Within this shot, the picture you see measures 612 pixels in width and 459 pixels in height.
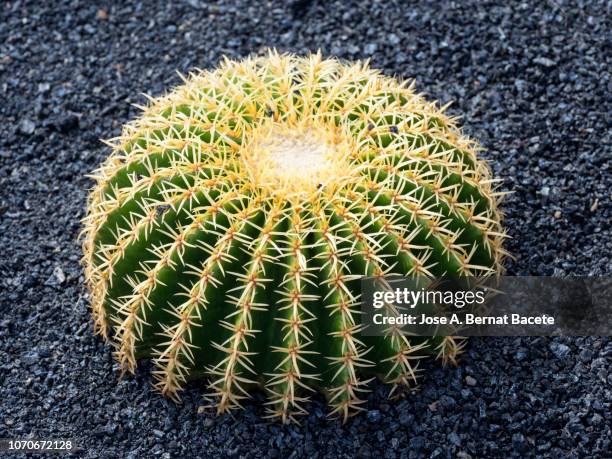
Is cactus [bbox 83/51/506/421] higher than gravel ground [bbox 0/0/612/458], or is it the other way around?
cactus [bbox 83/51/506/421]

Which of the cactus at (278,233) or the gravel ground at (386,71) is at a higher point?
the cactus at (278,233)

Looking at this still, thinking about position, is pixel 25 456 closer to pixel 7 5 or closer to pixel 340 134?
pixel 340 134

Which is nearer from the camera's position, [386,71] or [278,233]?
[278,233]

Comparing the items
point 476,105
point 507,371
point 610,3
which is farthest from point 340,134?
point 610,3

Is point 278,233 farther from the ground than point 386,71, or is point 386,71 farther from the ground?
point 278,233

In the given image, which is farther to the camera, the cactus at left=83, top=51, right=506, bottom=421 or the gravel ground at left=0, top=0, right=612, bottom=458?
the gravel ground at left=0, top=0, right=612, bottom=458
